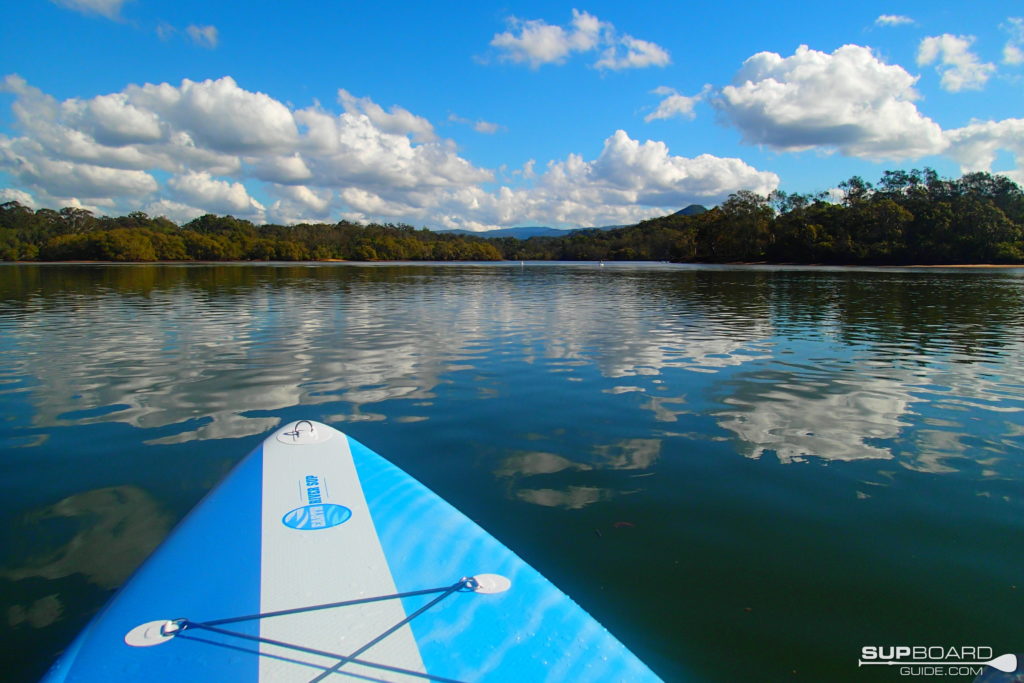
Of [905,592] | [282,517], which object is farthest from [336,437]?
[905,592]

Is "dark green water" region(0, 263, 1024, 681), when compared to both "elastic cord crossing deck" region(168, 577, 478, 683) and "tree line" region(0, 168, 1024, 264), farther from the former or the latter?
"tree line" region(0, 168, 1024, 264)

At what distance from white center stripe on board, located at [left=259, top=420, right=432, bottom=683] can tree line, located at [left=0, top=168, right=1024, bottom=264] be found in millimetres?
115398

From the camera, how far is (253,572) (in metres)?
3.23

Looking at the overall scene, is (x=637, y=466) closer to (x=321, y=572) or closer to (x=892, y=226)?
(x=321, y=572)

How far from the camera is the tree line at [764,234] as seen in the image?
93312 mm

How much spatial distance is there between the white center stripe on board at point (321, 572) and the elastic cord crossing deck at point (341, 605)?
24 millimetres

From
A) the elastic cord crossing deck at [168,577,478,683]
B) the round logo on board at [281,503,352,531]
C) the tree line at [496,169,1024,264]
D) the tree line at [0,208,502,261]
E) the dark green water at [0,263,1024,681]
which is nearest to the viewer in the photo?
the elastic cord crossing deck at [168,577,478,683]

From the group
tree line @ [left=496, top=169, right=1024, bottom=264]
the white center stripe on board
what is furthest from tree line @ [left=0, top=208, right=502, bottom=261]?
the white center stripe on board

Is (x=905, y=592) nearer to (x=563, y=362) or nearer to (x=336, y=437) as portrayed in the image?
(x=336, y=437)

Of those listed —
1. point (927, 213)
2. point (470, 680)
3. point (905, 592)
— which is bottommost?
point (905, 592)

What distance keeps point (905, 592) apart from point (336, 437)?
15.7 feet

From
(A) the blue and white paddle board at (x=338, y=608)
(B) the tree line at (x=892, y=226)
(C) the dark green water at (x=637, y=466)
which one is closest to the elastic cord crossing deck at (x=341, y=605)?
(A) the blue and white paddle board at (x=338, y=608)

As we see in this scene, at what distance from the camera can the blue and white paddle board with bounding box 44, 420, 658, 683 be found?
2.52 metres

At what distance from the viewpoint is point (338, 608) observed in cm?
289
